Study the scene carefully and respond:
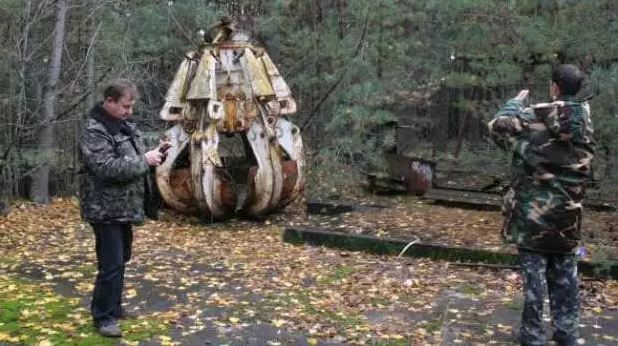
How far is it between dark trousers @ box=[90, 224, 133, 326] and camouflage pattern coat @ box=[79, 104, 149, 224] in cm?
12

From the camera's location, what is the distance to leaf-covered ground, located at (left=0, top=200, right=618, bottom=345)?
16.1 ft

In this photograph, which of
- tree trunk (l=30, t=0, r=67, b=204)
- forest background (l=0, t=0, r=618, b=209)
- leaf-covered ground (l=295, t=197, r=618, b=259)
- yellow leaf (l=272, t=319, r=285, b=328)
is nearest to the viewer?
yellow leaf (l=272, t=319, r=285, b=328)

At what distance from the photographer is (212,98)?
9664 millimetres

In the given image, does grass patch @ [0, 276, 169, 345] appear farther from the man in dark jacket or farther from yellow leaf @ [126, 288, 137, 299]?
yellow leaf @ [126, 288, 137, 299]

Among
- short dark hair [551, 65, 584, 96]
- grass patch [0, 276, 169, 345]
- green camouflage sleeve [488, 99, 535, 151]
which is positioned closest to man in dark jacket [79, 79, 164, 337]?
grass patch [0, 276, 169, 345]

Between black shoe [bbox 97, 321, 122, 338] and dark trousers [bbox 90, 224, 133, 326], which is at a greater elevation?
dark trousers [bbox 90, 224, 133, 326]

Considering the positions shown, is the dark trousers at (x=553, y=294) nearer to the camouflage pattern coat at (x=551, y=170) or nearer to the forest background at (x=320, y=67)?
the camouflage pattern coat at (x=551, y=170)

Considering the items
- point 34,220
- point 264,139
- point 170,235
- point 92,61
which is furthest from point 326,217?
point 92,61

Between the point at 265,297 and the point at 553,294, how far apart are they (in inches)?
97.8

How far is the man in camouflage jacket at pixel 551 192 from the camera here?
4.38m

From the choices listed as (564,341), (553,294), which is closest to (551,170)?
(553,294)

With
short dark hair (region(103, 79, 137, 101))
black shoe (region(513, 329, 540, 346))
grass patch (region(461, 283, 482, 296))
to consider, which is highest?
short dark hair (region(103, 79, 137, 101))

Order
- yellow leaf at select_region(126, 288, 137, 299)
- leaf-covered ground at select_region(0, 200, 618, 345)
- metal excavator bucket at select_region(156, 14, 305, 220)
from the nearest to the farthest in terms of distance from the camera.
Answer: leaf-covered ground at select_region(0, 200, 618, 345) < yellow leaf at select_region(126, 288, 137, 299) < metal excavator bucket at select_region(156, 14, 305, 220)

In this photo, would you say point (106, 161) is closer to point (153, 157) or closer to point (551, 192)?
point (153, 157)
